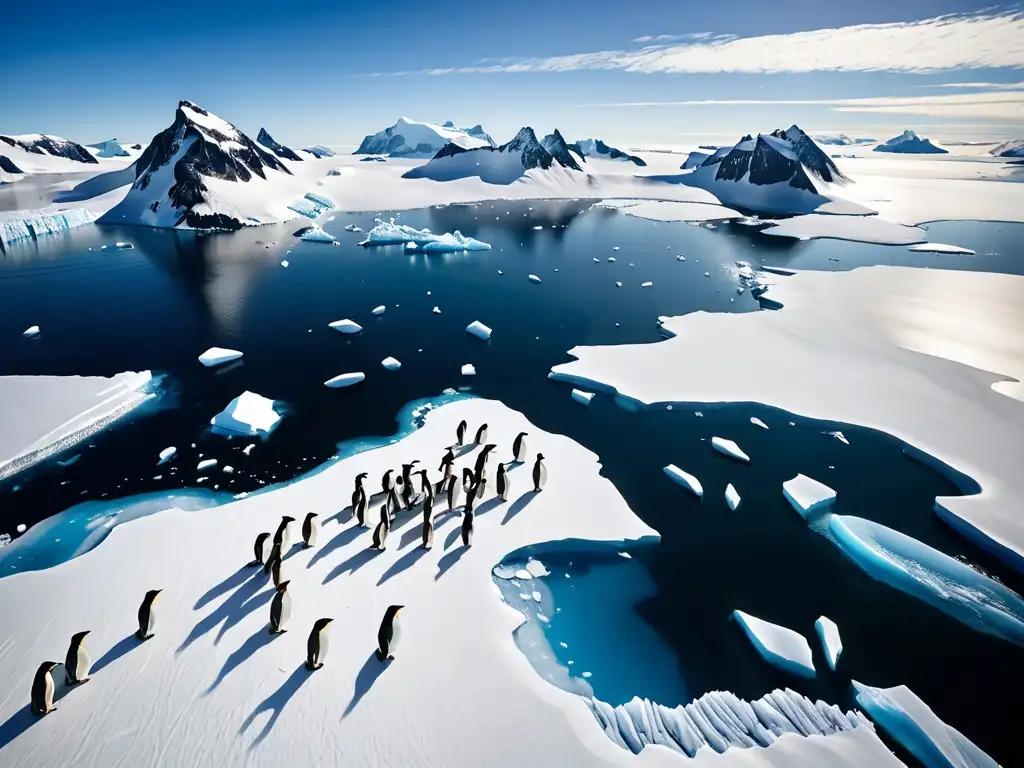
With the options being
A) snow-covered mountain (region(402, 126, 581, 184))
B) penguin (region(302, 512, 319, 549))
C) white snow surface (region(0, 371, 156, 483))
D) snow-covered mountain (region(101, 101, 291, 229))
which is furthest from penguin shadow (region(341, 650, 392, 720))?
snow-covered mountain (region(402, 126, 581, 184))

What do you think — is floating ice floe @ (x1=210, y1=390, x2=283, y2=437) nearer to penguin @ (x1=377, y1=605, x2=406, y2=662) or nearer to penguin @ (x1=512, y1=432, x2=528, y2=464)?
penguin @ (x1=512, y1=432, x2=528, y2=464)

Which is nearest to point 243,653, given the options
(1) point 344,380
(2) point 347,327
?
(1) point 344,380

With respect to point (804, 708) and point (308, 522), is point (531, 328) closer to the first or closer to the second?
point (308, 522)

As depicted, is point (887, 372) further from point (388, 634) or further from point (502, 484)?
point (388, 634)

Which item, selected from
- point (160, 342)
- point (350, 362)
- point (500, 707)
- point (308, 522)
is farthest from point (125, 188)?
point (500, 707)

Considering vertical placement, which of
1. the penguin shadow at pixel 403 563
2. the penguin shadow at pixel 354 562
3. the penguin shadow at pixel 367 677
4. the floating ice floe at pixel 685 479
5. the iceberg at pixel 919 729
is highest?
the penguin shadow at pixel 354 562

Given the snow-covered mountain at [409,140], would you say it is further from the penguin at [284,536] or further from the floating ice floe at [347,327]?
the penguin at [284,536]

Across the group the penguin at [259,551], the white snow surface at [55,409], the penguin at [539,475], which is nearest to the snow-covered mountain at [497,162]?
the white snow surface at [55,409]

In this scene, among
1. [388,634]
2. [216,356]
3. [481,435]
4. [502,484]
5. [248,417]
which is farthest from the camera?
[216,356]
